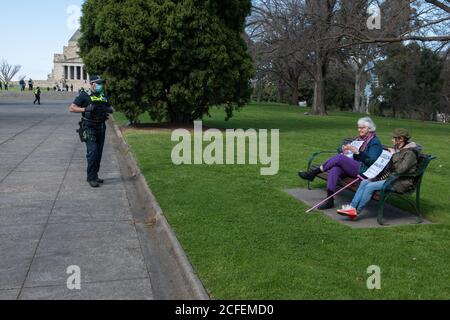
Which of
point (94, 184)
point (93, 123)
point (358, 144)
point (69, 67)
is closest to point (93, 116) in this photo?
point (93, 123)

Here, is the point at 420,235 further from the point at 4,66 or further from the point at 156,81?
the point at 4,66

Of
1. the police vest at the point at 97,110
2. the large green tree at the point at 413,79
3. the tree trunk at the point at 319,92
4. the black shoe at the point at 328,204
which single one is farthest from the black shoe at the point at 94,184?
the large green tree at the point at 413,79

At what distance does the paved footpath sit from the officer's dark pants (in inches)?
12.6

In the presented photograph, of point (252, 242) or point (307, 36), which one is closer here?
point (252, 242)

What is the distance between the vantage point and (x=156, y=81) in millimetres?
17219

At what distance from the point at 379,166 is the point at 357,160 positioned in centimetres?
66

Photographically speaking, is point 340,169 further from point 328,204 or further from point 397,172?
point 397,172

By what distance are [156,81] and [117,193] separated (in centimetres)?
960

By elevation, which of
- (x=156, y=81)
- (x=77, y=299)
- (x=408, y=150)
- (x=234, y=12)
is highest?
(x=234, y=12)

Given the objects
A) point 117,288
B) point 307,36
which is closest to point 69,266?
point 117,288

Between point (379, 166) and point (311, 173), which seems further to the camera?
point (311, 173)

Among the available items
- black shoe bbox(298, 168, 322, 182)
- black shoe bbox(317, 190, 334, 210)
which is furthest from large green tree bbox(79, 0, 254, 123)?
black shoe bbox(317, 190, 334, 210)

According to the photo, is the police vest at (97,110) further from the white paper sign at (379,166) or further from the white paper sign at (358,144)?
the white paper sign at (379,166)

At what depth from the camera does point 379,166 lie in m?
6.49
